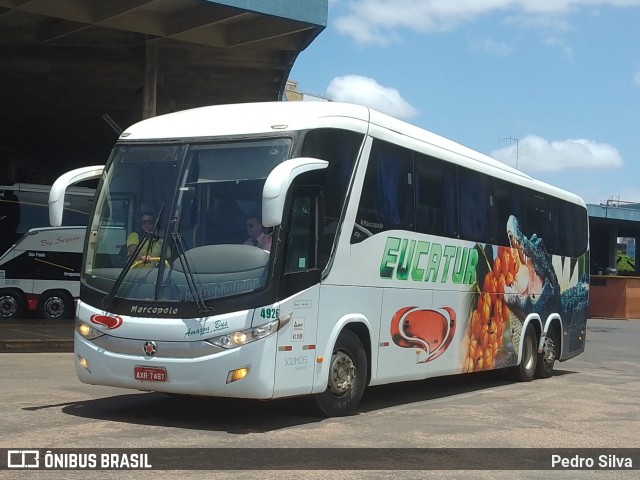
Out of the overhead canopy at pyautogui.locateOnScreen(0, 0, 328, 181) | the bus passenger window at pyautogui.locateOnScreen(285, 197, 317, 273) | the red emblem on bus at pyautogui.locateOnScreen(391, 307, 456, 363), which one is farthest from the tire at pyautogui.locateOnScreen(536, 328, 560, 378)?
the overhead canopy at pyautogui.locateOnScreen(0, 0, 328, 181)

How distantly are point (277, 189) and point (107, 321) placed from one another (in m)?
2.27

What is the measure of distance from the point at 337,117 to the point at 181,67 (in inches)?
872

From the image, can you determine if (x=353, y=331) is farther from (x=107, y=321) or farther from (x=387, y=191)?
(x=107, y=321)

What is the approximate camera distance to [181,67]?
3088 cm

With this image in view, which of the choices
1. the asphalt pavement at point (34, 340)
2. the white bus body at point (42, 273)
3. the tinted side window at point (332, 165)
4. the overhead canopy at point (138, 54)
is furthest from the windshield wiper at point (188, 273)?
the white bus body at point (42, 273)

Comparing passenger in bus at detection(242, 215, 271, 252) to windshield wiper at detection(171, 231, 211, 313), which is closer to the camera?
windshield wiper at detection(171, 231, 211, 313)

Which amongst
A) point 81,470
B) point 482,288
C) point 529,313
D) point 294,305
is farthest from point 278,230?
point 529,313

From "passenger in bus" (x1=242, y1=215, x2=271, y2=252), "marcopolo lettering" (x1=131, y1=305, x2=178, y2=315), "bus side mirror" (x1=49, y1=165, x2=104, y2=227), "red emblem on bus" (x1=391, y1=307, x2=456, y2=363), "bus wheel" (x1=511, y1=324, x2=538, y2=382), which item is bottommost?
"bus wheel" (x1=511, y1=324, x2=538, y2=382)

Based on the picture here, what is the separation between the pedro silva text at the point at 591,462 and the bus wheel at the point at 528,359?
270 inches

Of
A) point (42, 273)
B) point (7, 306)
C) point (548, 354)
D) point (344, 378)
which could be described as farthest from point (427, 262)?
point (7, 306)

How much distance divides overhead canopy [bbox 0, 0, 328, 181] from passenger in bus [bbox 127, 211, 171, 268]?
1340 centimetres

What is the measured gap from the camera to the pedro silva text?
7906 millimetres

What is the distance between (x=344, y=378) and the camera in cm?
991

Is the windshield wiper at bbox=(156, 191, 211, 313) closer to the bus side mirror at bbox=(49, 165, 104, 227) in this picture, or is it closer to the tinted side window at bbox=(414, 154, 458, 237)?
the bus side mirror at bbox=(49, 165, 104, 227)
